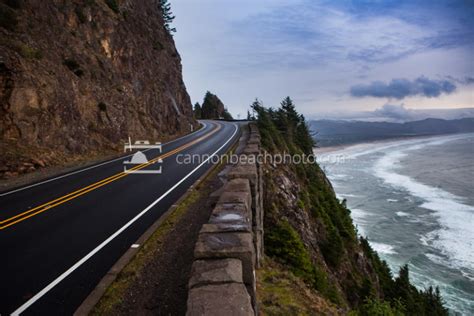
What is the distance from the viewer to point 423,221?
154 ft

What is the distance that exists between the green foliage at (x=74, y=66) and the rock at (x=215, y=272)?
22.0 metres

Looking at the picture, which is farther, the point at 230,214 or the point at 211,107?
the point at 211,107

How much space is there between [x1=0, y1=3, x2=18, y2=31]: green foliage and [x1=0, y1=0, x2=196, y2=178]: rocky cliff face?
0.05m

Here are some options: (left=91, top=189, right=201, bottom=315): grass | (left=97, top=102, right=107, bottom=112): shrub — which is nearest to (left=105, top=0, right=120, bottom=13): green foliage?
(left=97, top=102, right=107, bottom=112): shrub

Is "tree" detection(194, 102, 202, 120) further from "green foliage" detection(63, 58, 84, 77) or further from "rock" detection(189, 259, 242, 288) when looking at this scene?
"rock" detection(189, 259, 242, 288)

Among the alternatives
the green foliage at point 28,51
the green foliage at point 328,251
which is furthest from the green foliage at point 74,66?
the green foliage at point 328,251

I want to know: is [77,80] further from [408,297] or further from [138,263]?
[408,297]

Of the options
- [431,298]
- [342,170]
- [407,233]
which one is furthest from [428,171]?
[431,298]

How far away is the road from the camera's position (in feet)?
16.7

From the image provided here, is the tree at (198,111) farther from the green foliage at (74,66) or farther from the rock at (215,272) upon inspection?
the rock at (215,272)

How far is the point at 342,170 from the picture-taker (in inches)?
3856

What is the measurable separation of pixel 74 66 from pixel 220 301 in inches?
911

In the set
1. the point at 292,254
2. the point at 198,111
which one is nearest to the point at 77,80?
the point at 292,254

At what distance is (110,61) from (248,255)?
28.5 m
